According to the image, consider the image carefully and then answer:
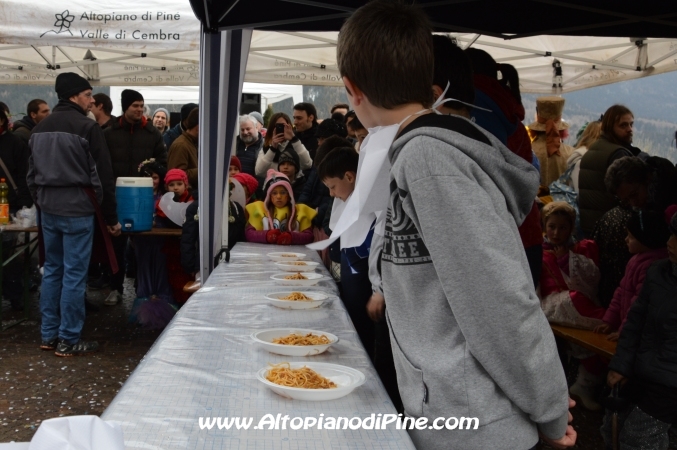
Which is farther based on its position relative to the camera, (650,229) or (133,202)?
(133,202)

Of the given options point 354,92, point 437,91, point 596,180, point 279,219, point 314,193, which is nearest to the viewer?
point 354,92

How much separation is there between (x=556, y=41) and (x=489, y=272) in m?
7.89

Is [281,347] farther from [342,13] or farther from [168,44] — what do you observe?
[168,44]

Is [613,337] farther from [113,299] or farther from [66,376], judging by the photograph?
[113,299]

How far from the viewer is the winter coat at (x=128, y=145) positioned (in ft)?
24.2

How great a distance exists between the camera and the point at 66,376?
5.23 m

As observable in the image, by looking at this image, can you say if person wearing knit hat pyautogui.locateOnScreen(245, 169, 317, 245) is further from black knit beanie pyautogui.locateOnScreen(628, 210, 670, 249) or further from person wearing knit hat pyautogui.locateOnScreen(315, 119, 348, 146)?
black knit beanie pyautogui.locateOnScreen(628, 210, 670, 249)

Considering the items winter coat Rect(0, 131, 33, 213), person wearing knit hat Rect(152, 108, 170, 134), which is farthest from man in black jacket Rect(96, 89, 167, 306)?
person wearing knit hat Rect(152, 108, 170, 134)

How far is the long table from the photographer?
1.53 meters

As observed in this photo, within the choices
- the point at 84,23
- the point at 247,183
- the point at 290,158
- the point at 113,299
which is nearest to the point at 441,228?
the point at 84,23

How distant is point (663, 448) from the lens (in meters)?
3.18

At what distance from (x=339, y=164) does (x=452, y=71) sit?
1.89 m

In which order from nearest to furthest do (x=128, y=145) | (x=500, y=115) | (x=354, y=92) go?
(x=354, y=92)
(x=500, y=115)
(x=128, y=145)

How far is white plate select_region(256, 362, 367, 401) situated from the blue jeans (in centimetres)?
417
